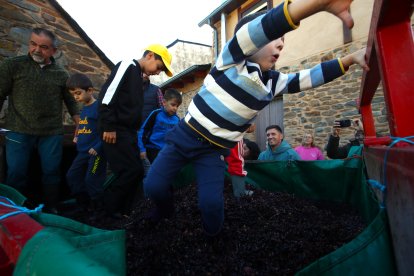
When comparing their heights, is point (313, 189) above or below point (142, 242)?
above

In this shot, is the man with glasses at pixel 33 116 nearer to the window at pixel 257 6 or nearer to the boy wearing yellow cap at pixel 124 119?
the boy wearing yellow cap at pixel 124 119

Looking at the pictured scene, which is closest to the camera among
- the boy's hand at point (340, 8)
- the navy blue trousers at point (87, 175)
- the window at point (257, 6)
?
the boy's hand at point (340, 8)

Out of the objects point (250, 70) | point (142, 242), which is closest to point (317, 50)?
point (250, 70)

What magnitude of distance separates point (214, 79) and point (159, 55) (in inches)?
38.6

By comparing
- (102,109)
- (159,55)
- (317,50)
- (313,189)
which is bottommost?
(313,189)

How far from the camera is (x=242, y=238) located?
5.41ft

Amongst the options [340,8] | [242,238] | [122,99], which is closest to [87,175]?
[122,99]

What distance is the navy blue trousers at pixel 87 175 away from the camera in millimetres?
2576

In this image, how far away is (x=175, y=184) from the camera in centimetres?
304

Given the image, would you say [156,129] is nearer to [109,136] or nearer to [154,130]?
[154,130]

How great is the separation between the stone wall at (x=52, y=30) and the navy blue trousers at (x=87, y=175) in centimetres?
102

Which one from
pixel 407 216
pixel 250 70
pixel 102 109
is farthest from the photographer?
pixel 102 109

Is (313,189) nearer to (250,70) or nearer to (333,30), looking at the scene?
(250,70)

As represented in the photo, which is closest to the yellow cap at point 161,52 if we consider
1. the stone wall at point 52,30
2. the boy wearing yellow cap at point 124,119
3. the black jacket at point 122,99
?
the boy wearing yellow cap at point 124,119
